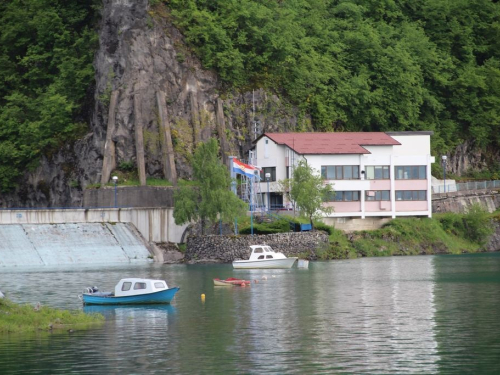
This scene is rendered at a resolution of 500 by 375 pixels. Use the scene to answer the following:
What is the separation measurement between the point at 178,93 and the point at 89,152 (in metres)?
12.2

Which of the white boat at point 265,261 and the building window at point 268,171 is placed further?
the building window at point 268,171

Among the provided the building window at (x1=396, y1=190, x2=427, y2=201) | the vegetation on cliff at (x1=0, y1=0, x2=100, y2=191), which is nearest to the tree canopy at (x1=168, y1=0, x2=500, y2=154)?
the vegetation on cliff at (x1=0, y1=0, x2=100, y2=191)

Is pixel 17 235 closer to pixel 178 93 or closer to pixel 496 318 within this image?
pixel 178 93

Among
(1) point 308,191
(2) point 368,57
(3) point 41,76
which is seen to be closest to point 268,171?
(1) point 308,191

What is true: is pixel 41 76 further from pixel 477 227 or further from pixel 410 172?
pixel 477 227

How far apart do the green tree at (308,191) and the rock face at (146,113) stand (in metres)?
15.6

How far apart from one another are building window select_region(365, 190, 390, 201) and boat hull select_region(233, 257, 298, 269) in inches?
973

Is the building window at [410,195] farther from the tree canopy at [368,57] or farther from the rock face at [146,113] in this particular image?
the tree canopy at [368,57]

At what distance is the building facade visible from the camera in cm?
10875

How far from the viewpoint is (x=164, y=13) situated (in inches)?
4823

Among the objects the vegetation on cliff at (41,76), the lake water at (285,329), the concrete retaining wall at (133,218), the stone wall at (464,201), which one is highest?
the vegetation on cliff at (41,76)

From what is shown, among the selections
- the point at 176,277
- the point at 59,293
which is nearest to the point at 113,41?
the point at 176,277

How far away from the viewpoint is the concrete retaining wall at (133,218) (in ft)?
337

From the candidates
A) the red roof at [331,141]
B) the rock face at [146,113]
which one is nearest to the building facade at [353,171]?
the red roof at [331,141]
